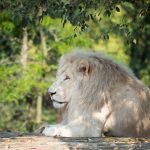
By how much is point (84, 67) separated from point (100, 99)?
1.42 feet

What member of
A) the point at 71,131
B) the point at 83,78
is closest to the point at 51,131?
the point at 71,131

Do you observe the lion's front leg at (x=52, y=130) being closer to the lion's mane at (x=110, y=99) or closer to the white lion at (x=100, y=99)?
the white lion at (x=100, y=99)

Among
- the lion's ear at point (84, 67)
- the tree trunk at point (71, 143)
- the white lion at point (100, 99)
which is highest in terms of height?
the lion's ear at point (84, 67)

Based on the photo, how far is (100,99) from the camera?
8094 millimetres

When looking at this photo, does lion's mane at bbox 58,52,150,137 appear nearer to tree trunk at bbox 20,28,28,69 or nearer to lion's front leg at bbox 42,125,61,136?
lion's front leg at bbox 42,125,61,136

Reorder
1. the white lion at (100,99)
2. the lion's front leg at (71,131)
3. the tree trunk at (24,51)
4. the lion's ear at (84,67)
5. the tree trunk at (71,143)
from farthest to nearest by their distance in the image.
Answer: the tree trunk at (24,51) → the lion's ear at (84,67) → the white lion at (100,99) → the lion's front leg at (71,131) → the tree trunk at (71,143)

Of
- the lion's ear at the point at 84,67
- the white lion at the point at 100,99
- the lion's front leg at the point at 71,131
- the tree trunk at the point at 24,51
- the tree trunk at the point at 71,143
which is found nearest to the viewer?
the tree trunk at the point at 71,143

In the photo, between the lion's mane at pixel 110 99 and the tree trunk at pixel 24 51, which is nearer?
the lion's mane at pixel 110 99

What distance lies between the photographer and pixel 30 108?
64.7ft

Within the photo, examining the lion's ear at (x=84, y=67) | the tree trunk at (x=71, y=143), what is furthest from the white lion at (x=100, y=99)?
the tree trunk at (x=71, y=143)

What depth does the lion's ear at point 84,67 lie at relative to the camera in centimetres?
824

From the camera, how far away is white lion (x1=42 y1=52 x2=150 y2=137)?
8070mm

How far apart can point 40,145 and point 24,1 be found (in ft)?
5.53

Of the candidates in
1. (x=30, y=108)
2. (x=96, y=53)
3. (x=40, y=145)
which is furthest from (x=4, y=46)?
(x=40, y=145)
